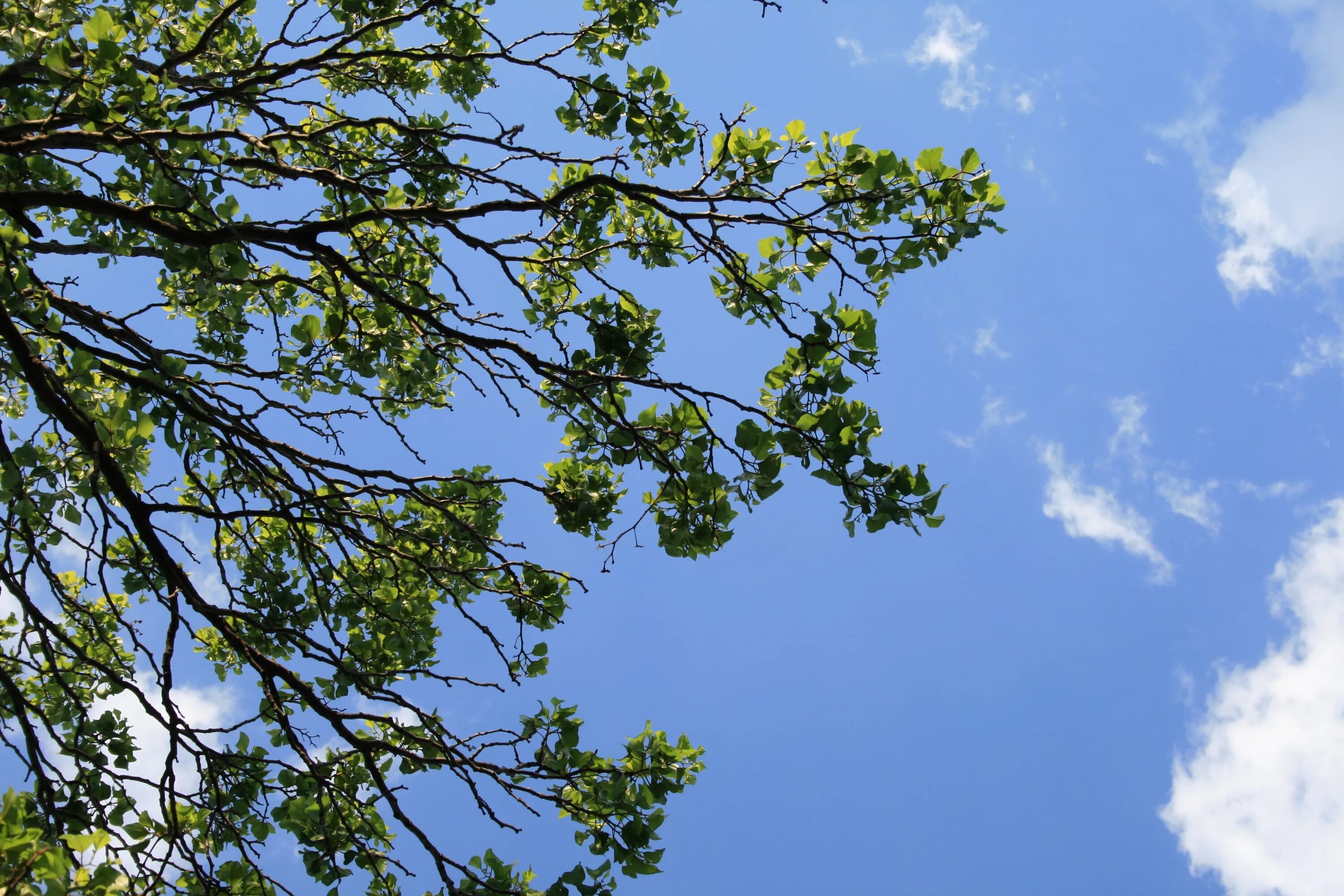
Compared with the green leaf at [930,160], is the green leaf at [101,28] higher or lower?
lower

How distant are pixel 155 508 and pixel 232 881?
6.95 ft

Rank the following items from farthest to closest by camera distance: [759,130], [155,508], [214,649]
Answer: [214,649], [759,130], [155,508]

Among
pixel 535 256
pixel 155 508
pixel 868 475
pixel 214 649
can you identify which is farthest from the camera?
pixel 214 649

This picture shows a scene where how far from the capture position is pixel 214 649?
20.9ft

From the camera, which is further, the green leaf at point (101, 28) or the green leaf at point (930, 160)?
the green leaf at point (930, 160)

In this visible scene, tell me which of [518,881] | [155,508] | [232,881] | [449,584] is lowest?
[232,881]

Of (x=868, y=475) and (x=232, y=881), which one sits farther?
(x=232, y=881)

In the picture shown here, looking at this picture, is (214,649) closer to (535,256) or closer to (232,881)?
(232,881)

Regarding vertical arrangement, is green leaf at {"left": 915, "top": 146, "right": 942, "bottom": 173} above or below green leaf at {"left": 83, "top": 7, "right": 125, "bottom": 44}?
above

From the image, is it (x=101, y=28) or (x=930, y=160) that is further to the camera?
(x=930, y=160)

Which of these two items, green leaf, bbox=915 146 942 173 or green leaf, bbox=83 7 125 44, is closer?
green leaf, bbox=83 7 125 44

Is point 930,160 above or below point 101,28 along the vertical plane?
above

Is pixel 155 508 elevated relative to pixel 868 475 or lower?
lower

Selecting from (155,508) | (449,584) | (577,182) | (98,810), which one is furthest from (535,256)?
(98,810)
